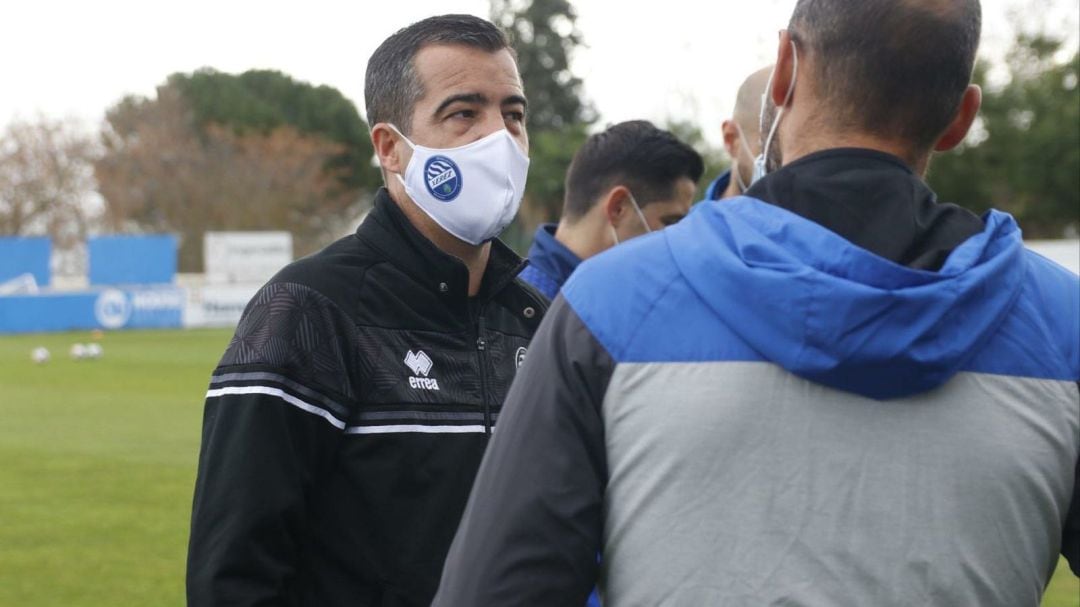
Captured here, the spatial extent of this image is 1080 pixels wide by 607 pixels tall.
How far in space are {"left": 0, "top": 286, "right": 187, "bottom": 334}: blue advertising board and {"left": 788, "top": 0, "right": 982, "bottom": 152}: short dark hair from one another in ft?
136

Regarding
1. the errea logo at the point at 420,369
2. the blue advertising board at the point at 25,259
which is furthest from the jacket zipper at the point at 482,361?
the blue advertising board at the point at 25,259

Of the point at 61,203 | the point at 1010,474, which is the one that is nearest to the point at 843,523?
the point at 1010,474

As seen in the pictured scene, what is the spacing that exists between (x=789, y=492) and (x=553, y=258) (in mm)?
3404

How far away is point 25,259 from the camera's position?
144ft

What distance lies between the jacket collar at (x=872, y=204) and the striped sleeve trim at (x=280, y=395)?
122 cm

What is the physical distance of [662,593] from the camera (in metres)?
1.79

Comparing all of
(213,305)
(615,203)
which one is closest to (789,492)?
(615,203)

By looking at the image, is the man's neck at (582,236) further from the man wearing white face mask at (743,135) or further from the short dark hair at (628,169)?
the man wearing white face mask at (743,135)

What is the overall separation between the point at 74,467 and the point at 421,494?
11518 millimetres

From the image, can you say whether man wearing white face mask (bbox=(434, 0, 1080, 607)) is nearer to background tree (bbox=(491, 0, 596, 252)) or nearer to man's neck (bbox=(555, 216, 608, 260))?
man's neck (bbox=(555, 216, 608, 260))

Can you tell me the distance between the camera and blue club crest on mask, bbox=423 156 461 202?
10.9 ft

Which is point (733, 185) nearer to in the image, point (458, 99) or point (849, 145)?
point (458, 99)

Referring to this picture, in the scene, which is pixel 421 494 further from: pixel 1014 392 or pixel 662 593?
pixel 1014 392

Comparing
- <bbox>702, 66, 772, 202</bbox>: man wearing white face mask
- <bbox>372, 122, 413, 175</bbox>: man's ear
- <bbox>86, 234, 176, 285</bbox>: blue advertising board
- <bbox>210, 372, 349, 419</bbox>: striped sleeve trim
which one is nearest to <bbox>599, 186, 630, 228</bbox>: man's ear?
<bbox>702, 66, 772, 202</bbox>: man wearing white face mask
